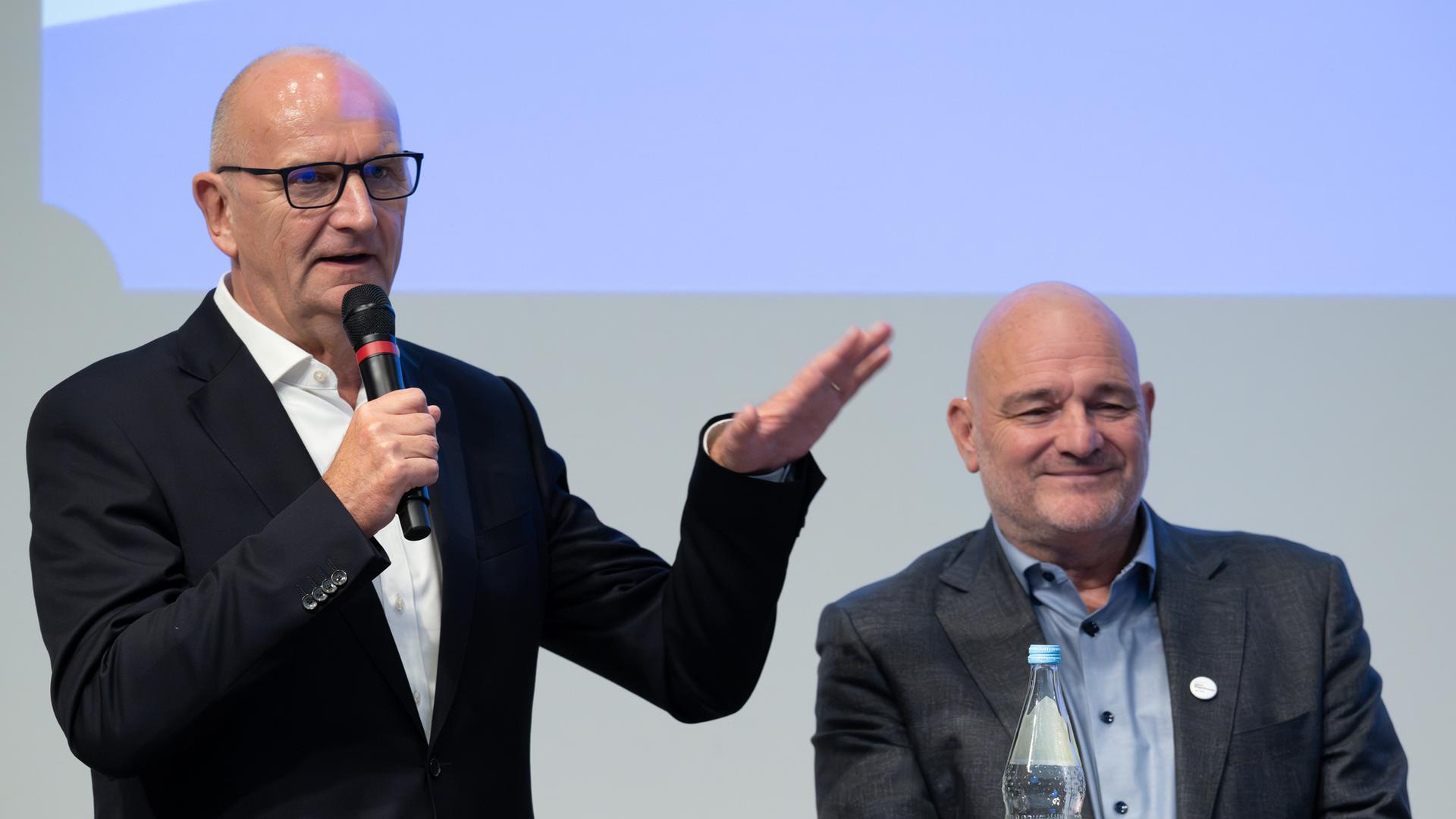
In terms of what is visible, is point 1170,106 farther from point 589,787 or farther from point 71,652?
point 71,652

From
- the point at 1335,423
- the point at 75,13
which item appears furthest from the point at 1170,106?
the point at 75,13

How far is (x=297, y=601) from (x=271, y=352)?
407 millimetres

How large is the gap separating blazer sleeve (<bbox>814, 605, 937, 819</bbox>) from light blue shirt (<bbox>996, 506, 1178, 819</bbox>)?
0.86 feet

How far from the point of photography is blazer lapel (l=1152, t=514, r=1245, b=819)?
7.01 ft

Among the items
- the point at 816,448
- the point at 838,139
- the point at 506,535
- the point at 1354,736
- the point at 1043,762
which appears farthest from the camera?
the point at 816,448

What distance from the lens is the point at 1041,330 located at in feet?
7.79

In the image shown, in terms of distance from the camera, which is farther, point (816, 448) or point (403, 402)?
point (816, 448)

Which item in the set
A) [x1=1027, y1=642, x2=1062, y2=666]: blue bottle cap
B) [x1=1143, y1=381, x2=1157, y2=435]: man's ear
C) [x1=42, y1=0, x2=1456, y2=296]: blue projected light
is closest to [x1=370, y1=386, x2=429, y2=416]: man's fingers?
[x1=1027, y1=642, x2=1062, y2=666]: blue bottle cap

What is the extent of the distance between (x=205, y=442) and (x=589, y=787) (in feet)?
6.06

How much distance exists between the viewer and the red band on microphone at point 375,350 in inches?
62.8

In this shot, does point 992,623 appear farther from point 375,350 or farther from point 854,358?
point 375,350

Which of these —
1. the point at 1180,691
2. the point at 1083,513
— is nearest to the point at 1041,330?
the point at 1083,513

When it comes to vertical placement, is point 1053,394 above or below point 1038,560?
above

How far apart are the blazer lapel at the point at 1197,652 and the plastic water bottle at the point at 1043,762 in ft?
0.59
